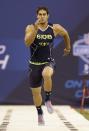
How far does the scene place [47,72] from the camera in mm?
6688

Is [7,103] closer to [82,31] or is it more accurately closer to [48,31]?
[82,31]

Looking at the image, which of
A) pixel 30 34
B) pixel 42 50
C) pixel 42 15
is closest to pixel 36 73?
pixel 42 50

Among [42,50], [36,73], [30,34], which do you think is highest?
[30,34]

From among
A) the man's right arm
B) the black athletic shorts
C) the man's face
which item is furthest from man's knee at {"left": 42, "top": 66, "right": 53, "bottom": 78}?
the man's face

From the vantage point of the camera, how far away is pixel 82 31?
11695 millimetres

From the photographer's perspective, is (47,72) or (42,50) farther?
(42,50)

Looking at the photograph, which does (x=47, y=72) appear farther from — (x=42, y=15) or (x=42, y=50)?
A: (x=42, y=15)

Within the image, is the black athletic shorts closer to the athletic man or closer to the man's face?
the athletic man

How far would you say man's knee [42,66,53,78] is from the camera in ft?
21.8

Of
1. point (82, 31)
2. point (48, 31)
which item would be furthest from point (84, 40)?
point (48, 31)

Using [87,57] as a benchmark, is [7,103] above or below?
below

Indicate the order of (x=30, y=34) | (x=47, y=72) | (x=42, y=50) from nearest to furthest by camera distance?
1. (x=30, y=34)
2. (x=47, y=72)
3. (x=42, y=50)

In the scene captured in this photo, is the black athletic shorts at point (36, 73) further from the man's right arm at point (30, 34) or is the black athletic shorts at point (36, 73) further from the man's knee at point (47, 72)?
the man's right arm at point (30, 34)

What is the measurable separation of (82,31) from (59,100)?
167cm
